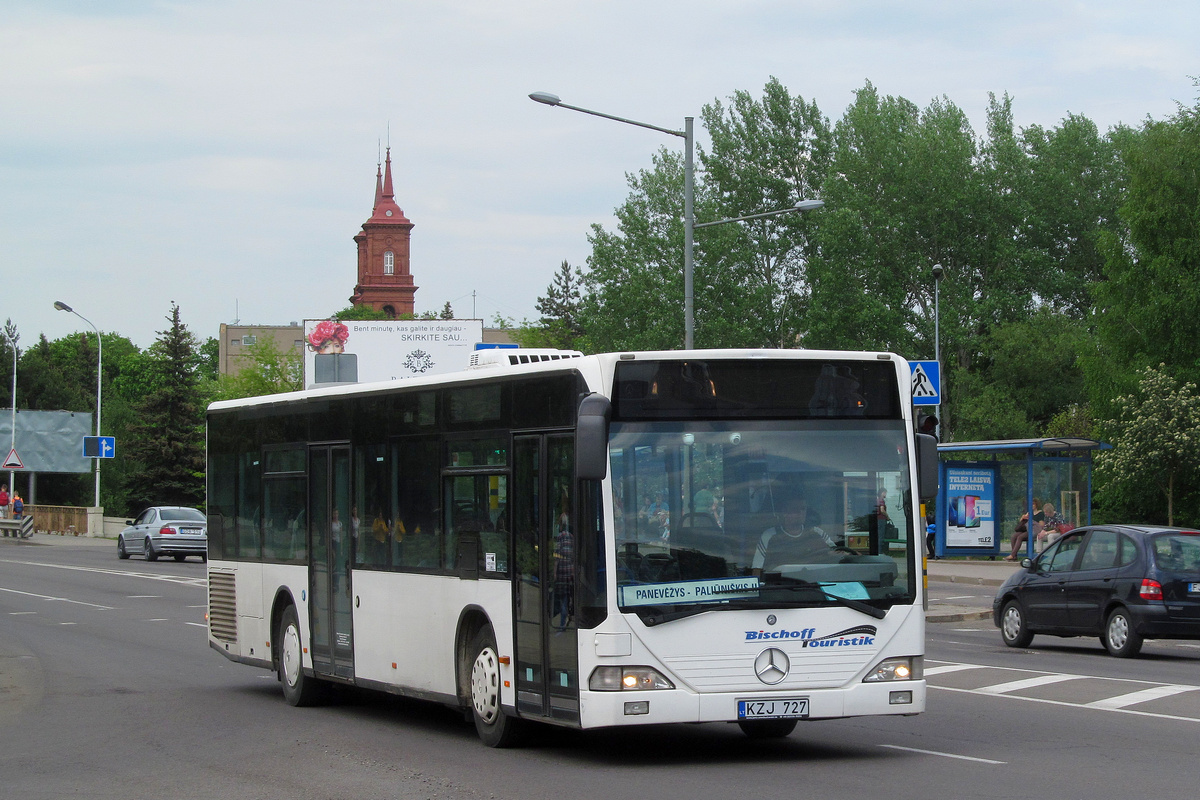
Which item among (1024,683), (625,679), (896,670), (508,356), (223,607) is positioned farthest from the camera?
(223,607)

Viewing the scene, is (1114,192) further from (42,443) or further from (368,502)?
(368,502)

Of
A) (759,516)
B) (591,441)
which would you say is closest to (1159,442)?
(759,516)

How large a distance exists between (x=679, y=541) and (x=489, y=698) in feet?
7.17

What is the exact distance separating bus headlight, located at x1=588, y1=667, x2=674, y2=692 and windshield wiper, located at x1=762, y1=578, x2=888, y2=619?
893mm

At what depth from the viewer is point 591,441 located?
8.91 metres

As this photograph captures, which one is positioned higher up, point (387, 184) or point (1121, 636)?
point (387, 184)

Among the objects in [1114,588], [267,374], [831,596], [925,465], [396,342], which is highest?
[396,342]

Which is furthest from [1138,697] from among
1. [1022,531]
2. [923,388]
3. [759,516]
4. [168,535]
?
[168,535]

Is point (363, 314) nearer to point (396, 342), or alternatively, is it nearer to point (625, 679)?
point (396, 342)

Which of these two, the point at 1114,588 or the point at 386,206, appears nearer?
the point at 1114,588

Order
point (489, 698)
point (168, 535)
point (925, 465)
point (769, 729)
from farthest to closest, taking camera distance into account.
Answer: point (168, 535) < point (769, 729) < point (489, 698) < point (925, 465)

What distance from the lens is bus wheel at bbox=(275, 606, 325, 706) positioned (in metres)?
13.8

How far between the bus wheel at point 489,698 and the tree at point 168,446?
262ft

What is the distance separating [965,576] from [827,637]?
1032 inches
